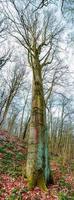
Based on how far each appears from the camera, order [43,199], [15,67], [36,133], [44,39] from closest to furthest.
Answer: [43,199], [36,133], [44,39], [15,67]

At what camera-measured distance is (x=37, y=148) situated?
9.55 metres

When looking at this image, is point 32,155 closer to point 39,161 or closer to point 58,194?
point 39,161

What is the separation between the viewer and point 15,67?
30344 mm

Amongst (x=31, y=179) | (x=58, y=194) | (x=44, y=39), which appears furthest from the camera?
(x=44, y=39)

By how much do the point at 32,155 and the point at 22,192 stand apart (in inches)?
64.9

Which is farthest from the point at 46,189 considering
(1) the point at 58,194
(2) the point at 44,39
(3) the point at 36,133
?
(2) the point at 44,39

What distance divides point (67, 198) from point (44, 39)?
27.8 feet

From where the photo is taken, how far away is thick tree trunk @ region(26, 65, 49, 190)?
362 inches

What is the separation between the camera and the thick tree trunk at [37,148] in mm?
9195

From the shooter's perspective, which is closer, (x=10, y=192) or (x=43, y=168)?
(x=10, y=192)

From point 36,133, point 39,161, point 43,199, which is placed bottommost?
point 43,199

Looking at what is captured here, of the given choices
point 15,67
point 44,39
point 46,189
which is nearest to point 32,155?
point 46,189

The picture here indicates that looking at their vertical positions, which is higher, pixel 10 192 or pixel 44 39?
pixel 44 39

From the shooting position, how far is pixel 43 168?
959 cm
